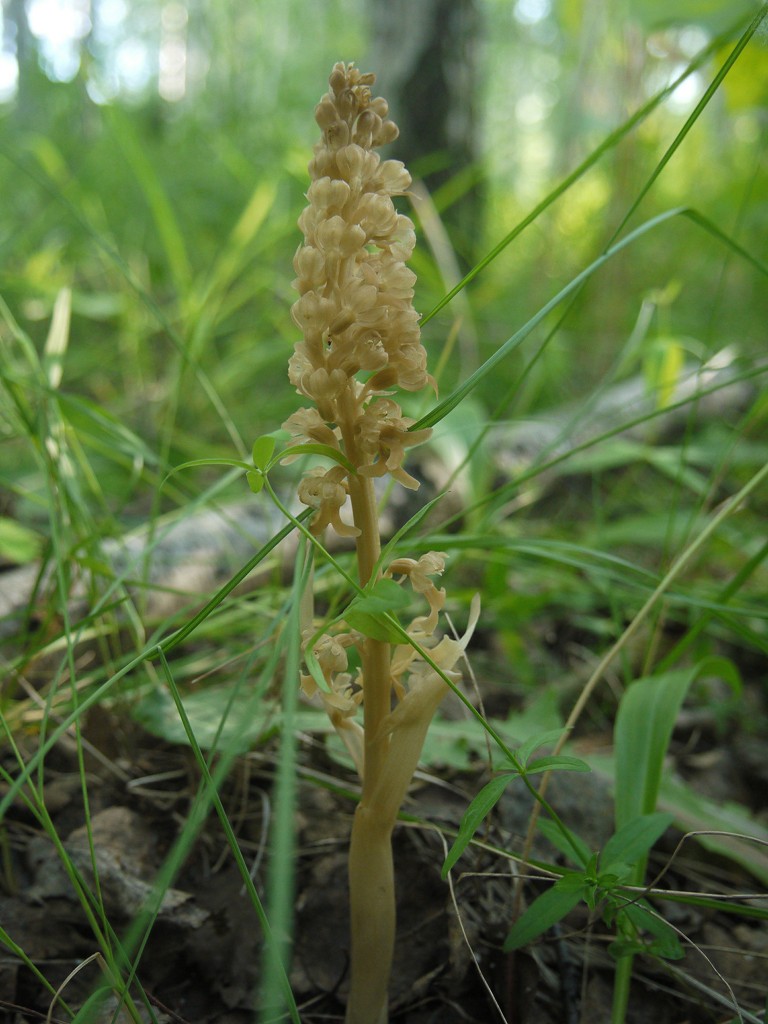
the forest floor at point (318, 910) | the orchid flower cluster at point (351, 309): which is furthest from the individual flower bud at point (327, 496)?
the forest floor at point (318, 910)

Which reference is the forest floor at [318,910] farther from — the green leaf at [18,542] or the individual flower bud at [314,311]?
the individual flower bud at [314,311]

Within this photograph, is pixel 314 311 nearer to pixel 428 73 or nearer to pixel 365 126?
pixel 365 126

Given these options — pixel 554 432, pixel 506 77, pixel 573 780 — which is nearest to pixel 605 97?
pixel 554 432

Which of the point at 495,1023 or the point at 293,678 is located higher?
the point at 293,678

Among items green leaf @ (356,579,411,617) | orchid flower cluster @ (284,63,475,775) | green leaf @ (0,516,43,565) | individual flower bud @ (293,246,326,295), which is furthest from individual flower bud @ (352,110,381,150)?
green leaf @ (0,516,43,565)

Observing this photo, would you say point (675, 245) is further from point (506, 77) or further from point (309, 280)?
point (506, 77)
